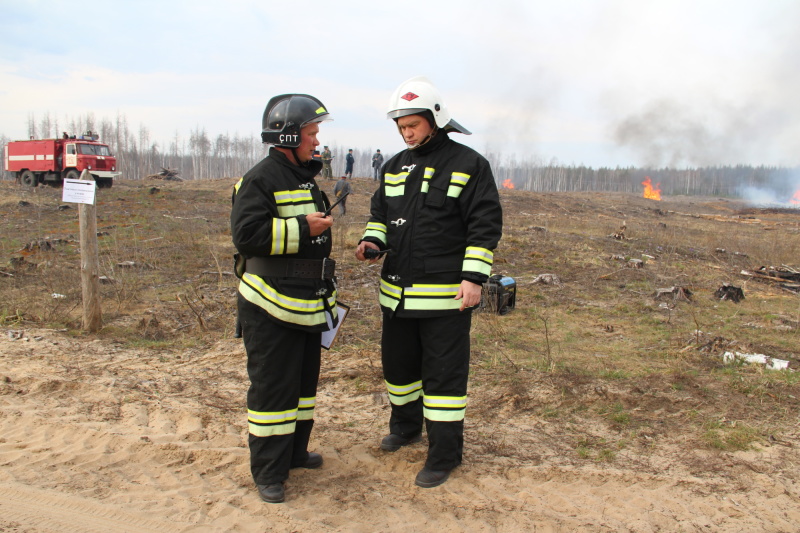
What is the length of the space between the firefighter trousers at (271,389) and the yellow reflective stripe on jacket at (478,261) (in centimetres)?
100

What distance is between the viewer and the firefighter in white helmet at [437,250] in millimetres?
3225

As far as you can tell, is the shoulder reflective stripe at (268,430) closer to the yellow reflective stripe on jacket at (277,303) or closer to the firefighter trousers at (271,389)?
the firefighter trousers at (271,389)

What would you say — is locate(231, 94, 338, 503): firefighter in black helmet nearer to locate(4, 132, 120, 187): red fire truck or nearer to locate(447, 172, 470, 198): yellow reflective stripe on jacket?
locate(447, 172, 470, 198): yellow reflective stripe on jacket

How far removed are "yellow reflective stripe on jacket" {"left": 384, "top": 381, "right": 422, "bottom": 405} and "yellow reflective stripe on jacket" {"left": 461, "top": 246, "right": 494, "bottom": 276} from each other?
0.96 metres

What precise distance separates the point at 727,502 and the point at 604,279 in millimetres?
8329

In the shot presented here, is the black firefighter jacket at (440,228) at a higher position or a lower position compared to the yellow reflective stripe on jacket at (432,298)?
higher

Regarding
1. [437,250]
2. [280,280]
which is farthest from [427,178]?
[280,280]

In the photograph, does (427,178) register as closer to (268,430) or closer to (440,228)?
(440,228)

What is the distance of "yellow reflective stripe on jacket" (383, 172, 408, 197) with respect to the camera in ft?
11.3

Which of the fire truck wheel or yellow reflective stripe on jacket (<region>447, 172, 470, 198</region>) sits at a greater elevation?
yellow reflective stripe on jacket (<region>447, 172, 470, 198</region>)

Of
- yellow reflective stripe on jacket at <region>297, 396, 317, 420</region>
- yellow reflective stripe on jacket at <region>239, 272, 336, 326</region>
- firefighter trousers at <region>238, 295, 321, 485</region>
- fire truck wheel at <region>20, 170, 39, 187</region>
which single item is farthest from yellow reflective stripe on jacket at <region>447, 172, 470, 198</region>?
fire truck wheel at <region>20, 170, 39, 187</region>

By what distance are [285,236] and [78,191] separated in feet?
13.2

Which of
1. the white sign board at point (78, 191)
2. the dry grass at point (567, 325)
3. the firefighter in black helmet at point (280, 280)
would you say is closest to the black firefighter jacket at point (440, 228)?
the firefighter in black helmet at point (280, 280)

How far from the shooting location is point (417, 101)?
326cm
